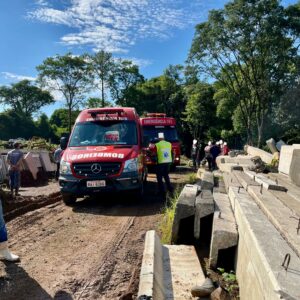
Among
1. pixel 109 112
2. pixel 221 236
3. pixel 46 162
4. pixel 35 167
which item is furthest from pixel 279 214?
pixel 46 162

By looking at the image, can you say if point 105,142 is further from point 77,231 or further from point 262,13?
point 262,13

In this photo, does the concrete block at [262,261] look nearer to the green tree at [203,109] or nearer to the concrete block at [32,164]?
the concrete block at [32,164]

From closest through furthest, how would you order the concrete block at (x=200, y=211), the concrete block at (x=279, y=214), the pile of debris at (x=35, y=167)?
the concrete block at (x=279, y=214), the concrete block at (x=200, y=211), the pile of debris at (x=35, y=167)

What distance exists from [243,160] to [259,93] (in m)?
17.2

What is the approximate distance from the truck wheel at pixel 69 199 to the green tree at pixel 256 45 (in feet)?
67.1

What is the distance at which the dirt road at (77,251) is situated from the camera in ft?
14.2

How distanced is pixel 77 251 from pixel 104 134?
16.2 feet

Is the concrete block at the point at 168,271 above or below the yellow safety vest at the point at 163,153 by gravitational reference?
below

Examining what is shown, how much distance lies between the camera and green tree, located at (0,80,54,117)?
282 feet

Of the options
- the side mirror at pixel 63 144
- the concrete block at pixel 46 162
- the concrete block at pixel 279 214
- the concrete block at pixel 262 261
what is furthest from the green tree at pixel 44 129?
the concrete block at pixel 262 261

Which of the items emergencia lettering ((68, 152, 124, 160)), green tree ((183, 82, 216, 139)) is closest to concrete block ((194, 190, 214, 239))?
emergencia lettering ((68, 152, 124, 160))

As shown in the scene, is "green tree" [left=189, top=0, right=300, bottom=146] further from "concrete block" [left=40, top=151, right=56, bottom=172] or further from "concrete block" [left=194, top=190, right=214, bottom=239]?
"concrete block" [left=194, top=190, right=214, bottom=239]

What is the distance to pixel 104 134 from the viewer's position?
1025cm

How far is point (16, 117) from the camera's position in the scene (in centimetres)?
7819
